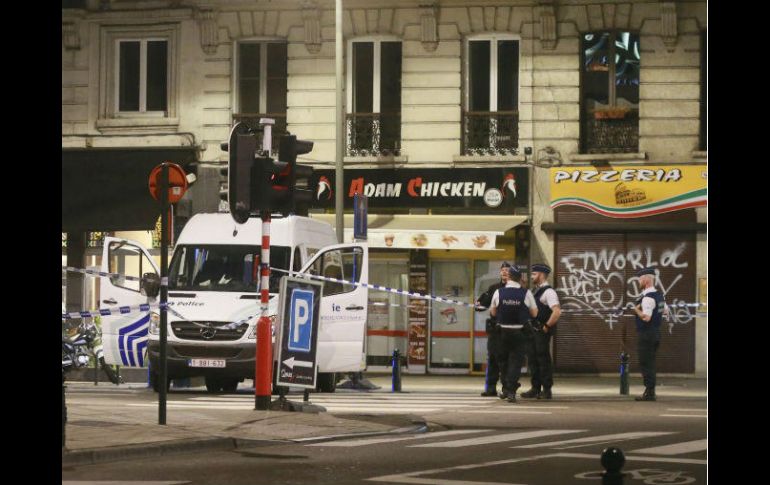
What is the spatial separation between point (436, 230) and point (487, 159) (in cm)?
173

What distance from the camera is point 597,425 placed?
16500 mm

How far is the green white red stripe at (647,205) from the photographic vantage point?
28688 millimetres

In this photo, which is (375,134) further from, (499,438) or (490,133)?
(499,438)

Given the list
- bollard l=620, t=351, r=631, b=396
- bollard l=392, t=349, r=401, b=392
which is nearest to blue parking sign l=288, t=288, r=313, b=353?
bollard l=392, t=349, r=401, b=392

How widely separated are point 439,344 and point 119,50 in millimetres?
7939

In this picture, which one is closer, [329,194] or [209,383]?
[209,383]

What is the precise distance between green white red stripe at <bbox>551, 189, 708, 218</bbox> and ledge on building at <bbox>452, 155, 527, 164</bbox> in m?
0.98

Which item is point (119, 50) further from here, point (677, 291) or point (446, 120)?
point (677, 291)

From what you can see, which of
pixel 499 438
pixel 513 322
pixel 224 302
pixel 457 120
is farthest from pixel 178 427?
pixel 457 120

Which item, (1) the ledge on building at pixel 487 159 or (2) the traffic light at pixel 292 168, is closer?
(2) the traffic light at pixel 292 168

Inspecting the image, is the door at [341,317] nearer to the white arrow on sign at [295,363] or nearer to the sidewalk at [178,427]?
the sidewalk at [178,427]

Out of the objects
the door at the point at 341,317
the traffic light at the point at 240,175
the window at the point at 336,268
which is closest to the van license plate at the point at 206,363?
the door at the point at 341,317

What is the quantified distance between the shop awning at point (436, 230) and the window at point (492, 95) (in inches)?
52.9
